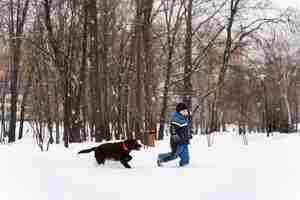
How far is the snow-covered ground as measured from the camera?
730 centimetres

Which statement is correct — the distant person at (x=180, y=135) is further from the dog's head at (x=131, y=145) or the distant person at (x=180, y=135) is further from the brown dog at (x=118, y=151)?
the brown dog at (x=118, y=151)

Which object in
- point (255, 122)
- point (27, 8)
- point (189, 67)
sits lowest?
point (255, 122)

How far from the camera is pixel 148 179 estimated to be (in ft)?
28.4

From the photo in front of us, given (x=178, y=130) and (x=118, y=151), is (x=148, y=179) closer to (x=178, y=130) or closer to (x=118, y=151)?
(x=118, y=151)

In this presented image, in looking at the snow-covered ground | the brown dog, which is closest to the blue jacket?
the snow-covered ground

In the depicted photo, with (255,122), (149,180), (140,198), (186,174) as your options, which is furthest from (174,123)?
(255,122)

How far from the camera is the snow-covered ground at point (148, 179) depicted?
7301mm

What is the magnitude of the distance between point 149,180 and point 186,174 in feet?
3.43

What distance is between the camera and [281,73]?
5019cm

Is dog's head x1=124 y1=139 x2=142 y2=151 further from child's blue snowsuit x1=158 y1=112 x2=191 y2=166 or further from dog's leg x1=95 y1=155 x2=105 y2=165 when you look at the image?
child's blue snowsuit x1=158 y1=112 x2=191 y2=166

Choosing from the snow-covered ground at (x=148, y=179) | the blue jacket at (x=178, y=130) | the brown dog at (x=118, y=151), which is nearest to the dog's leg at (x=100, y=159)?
the brown dog at (x=118, y=151)

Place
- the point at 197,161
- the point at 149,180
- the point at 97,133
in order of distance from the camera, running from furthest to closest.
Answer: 1. the point at 97,133
2. the point at 197,161
3. the point at 149,180

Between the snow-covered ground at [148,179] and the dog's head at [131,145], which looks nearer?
the snow-covered ground at [148,179]

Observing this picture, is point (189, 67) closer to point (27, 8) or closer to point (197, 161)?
point (27, 8)
